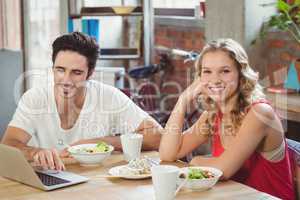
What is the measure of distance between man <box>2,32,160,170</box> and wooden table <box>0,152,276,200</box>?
557mm

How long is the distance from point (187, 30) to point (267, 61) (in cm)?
127

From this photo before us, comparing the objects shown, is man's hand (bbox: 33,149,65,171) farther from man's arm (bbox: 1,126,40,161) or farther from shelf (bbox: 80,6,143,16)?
shelf (bbox: 80,6,143,16)

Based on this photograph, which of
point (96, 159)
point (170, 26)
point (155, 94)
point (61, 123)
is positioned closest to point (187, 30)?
point (170, 26)

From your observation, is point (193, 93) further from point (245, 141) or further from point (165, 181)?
point (165, 181)

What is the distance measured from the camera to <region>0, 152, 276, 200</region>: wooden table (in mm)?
1887

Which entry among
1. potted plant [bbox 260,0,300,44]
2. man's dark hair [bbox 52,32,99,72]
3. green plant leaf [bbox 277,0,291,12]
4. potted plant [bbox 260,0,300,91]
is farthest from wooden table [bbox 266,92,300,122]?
man's dark hair [bbox 52,32,99,72]

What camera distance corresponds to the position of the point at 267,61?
402cm

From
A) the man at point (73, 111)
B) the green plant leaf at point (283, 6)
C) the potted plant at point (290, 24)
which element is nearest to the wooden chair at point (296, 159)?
the man at point (73, 111)

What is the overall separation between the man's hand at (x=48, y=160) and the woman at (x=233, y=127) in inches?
17.8

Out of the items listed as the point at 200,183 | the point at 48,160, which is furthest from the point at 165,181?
the point at 48,160

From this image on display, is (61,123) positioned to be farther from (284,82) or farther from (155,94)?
(155,94)

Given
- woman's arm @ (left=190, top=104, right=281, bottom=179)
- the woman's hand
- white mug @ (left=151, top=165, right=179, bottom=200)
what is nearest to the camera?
white mug @ (left=151, top=165, right=179, bottom=200)

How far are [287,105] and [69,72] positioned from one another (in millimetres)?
1365

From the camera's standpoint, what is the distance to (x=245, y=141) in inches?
87.7
